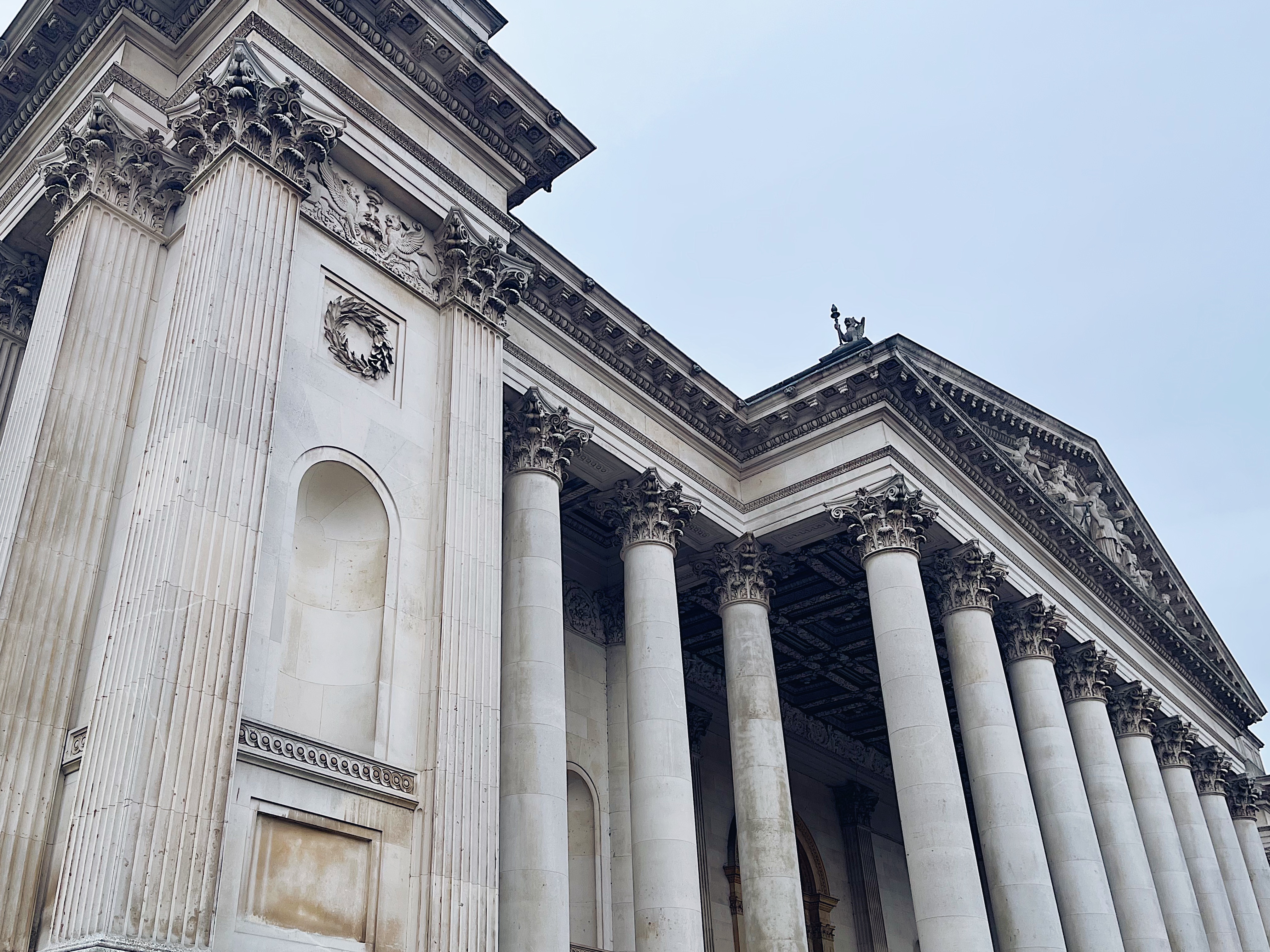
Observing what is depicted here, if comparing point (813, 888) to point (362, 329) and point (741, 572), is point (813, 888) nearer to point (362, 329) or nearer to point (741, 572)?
point (741, 572)

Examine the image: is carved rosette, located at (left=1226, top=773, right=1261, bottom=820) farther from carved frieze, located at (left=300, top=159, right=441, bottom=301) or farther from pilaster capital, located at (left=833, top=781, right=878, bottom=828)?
carved frieze, located at (left=300, top=159, right=441, bottom=301)

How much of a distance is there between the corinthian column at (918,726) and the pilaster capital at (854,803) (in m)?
13.9

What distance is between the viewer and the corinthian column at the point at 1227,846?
33.2 meters

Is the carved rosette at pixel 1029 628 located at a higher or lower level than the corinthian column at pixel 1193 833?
higher

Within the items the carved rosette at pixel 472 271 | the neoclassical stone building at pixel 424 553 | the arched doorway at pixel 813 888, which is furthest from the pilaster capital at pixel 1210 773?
the carved rosette at pixel 472 271

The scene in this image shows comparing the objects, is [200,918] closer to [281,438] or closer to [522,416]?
[281,438]

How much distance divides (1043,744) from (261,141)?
20.4 meters

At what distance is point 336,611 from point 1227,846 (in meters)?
32.2

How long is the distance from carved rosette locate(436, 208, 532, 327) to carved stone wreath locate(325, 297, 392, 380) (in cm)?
151

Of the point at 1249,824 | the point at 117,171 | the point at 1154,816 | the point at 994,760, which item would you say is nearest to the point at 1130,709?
the point at 1154,816

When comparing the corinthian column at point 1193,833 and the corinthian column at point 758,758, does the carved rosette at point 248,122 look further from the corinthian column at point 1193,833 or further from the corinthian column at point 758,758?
the corinthian column at point 1193,833

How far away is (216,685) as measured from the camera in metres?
10.7

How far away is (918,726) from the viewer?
20.1 metres

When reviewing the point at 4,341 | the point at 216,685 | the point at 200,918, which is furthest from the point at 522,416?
the point at 200,918
